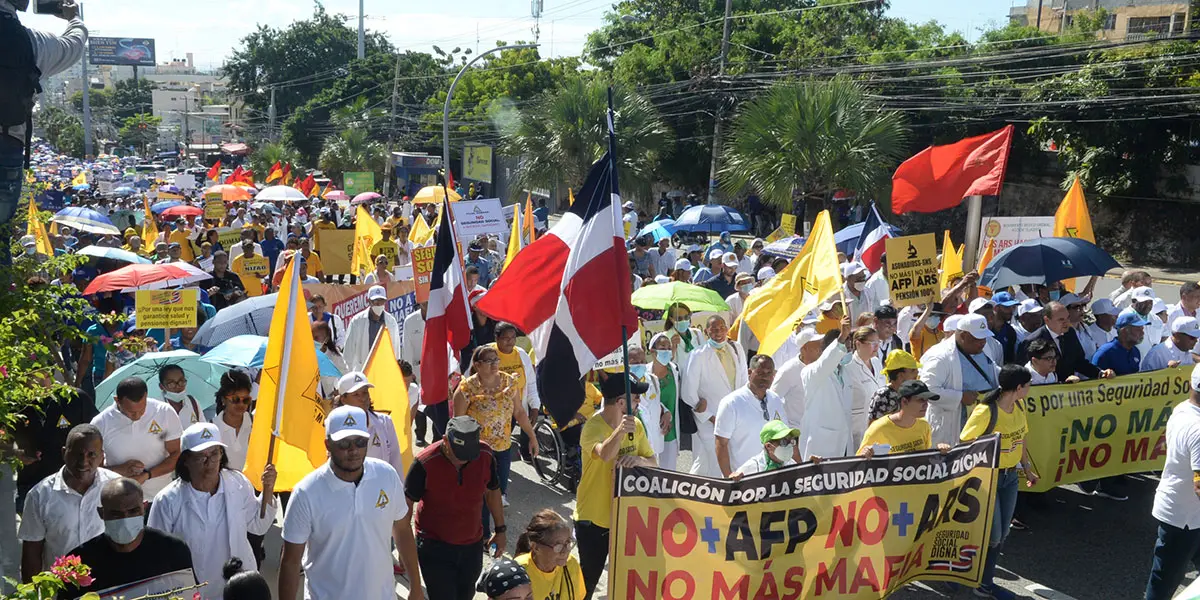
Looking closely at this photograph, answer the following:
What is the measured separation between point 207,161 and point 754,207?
284 feet

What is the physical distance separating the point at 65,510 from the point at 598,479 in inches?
102

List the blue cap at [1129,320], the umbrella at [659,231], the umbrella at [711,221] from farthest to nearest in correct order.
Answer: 1. the umbrella at [711,221]
2. the umbrella at [659,231]
3. the blue cap at [1129,320]

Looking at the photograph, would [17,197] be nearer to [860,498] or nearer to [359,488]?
[359,488]

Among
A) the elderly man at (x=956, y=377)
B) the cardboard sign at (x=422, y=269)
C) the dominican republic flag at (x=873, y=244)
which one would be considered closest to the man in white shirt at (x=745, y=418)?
the elderly man at (x=956, y=377)

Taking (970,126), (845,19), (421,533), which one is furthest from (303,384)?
(845,19)

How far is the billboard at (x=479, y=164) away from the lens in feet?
144

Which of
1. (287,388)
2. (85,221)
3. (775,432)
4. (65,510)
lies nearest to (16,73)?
(287,388)

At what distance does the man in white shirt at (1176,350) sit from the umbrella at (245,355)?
633cm

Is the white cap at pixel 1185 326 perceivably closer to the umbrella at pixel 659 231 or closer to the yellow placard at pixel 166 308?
the yellow placard at pixel 166 308

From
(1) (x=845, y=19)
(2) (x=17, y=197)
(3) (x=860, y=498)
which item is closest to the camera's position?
(3) (x=860, y=498)

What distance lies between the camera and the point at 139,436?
6156mm

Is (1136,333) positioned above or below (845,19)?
below

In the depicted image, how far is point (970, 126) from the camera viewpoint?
1283 inches

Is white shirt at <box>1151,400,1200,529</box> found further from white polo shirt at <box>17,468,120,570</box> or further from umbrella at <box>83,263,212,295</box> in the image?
umbrella at <box>83,263,212,295</box>
